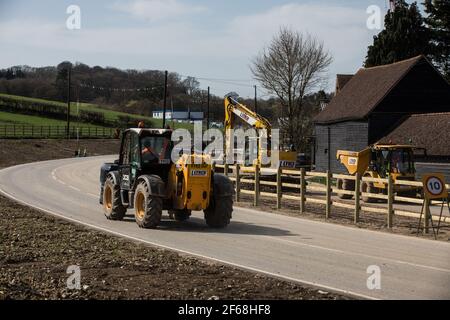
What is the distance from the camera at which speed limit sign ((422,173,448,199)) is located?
53.3ft

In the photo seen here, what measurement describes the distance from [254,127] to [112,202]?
56.5ft

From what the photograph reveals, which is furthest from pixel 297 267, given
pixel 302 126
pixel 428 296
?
pixel 302 126

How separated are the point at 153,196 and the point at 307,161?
1550 inches

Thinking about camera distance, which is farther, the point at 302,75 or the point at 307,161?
the point at 302,75

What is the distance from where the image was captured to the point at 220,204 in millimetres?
16031

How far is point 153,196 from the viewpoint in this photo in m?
15.3

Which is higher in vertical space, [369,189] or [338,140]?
[338,140]

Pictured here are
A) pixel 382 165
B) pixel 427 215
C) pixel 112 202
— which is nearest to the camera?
pixel 427 215

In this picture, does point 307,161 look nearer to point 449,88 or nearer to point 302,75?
point 302,75

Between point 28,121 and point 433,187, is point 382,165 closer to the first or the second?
point 433,187

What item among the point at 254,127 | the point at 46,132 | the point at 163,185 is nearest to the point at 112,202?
the point at 163,185

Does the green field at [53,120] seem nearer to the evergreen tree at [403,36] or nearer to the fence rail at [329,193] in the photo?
the evergreen tree at [403,36]

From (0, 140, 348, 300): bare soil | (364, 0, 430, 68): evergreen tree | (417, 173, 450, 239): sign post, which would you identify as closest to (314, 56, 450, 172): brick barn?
(364, 0, 430, 68): evergreen tree

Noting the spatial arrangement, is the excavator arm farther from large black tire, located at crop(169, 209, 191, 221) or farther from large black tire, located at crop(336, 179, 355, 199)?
large black tire, located at crop(169, 209, 191, 221)
